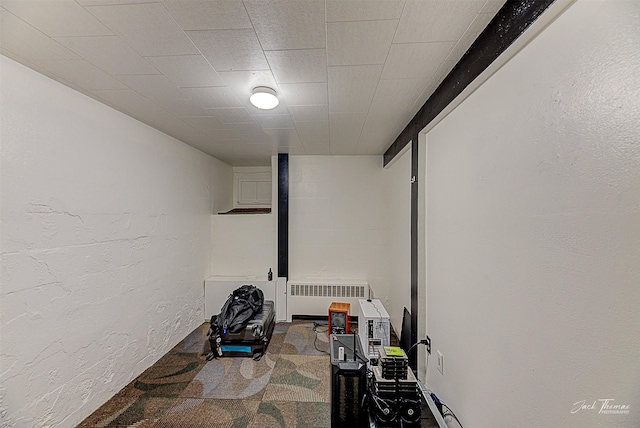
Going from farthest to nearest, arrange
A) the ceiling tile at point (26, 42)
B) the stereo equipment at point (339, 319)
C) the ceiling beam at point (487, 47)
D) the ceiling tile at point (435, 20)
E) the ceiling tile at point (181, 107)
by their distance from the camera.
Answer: the stereo equipment at point (339, 319)
the ceiling tile at point (181, 107)
the ceiling tile at point (26, 42)
the ceiling tile at point (435, 20)
the ceiling beam at point (487, 47)

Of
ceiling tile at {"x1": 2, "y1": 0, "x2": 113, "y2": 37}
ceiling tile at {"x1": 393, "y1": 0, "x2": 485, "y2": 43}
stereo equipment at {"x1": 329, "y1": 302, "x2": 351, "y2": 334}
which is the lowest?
stereo equipment at {"x1": 329, "y1": 302, "x2": 351, "y2": 334}

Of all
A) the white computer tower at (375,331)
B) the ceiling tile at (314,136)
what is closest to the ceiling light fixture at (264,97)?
the ceiling tile at (314,136)

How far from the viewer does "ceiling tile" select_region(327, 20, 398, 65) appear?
1.18 m

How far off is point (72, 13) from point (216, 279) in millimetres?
3232

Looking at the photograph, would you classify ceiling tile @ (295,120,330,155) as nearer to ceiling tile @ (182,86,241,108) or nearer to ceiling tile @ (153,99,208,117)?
ceiling tile @ (182,86,241,108)

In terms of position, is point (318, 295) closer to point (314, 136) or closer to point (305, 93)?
point (314, 136)

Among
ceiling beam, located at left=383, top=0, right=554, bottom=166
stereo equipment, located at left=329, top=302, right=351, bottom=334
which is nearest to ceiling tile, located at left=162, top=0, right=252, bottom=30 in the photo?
ceiling beam, located at left=383, top=0, right=554, bottom=166

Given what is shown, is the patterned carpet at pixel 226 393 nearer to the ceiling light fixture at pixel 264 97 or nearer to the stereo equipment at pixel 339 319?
the stereo equipment at pixel 339 319

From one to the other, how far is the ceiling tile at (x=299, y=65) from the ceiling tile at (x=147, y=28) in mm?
418

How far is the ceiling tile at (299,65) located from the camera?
4.55 feet

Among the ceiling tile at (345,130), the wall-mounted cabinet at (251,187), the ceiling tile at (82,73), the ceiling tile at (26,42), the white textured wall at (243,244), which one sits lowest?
the white textured wall at (243,244)

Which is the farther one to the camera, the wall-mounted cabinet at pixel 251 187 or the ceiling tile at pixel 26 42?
the wall-mounted cabinet at pixel 251 187

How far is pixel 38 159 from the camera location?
1604 mm

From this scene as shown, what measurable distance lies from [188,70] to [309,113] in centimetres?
99
